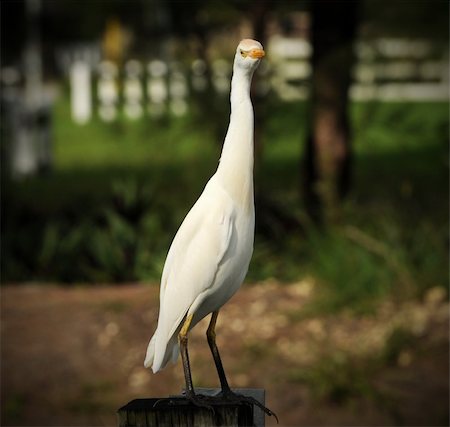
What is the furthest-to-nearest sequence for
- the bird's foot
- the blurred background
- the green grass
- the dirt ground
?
the green grass < the blurred background < the dirt ground < the bird's foot

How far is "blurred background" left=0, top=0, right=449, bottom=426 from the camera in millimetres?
6629

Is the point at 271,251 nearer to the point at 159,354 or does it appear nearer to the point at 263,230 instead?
the point at 263,230

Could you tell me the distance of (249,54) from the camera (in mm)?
3320

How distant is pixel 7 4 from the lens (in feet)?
56.4

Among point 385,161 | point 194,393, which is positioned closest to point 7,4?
point 385,161

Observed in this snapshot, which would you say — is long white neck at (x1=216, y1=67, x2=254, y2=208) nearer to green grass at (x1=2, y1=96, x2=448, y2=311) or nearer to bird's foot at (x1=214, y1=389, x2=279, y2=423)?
bird's foot at (x1=214, y1=389, x2=279, y2=423)

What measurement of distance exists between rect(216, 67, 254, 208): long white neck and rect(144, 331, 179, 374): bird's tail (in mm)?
543

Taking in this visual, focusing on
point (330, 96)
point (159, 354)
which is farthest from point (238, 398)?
point (330, 96)

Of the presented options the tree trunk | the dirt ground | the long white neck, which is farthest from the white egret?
the tree trunk

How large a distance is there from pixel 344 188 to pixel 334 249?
1.76 m

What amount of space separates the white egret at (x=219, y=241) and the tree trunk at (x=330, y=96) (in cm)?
580

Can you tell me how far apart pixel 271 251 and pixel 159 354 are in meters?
5.31

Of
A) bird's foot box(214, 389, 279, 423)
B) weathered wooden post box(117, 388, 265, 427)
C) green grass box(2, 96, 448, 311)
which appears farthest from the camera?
green grass box(2, 96, 448, 311)

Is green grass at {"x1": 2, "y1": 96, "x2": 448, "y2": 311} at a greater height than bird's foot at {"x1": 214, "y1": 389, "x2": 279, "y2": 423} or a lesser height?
lesser
